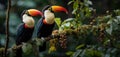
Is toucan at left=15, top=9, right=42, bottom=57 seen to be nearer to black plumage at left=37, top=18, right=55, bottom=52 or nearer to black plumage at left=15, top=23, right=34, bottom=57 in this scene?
black plumage at left=15, top=23, right=34, bottom=57

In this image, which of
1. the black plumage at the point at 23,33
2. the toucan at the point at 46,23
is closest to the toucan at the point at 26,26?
the black plumage at the point at 23,33

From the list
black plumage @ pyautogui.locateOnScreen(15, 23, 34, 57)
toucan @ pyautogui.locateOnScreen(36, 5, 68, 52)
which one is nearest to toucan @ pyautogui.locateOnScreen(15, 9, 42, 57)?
black plumage @ pyautogui.locateOnScreen(15, 23, 34, 57)

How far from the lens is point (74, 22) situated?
15.3 feet

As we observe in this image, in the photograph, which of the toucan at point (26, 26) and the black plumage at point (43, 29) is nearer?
the toucan at point (26, 26)

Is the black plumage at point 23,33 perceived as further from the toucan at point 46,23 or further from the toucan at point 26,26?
the toucan at point 46,23

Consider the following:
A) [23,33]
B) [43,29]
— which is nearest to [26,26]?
[23,33]

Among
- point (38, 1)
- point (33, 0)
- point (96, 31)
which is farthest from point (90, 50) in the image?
point (38, 1)

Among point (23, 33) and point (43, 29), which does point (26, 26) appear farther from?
point (43, 29)

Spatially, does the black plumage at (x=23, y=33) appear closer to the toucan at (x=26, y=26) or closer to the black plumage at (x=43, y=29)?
the toucan at (x=26, y=26)

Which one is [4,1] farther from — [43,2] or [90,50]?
[90,50]

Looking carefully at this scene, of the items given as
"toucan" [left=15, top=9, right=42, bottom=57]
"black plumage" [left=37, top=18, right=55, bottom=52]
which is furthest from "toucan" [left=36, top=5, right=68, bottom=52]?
"toucan" [left=15, top=9, right=42, bottom=57]

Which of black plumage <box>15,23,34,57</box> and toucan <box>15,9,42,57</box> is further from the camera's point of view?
black plumage <box>15,23,34,57</box>

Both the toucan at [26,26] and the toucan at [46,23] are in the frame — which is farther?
the toucan at [46,23]

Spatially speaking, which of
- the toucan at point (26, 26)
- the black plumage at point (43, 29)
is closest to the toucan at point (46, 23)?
the black plumage at point (43, 29)
